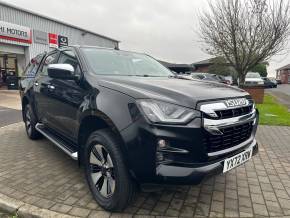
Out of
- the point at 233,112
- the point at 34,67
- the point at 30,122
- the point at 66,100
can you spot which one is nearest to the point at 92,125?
the point at 66,100

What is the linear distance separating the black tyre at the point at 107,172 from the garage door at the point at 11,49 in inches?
677

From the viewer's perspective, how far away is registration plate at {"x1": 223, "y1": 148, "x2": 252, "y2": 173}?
8.59ft

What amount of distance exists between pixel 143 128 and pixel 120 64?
1.73 metres

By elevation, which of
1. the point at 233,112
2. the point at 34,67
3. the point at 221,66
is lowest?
the point at 233,112

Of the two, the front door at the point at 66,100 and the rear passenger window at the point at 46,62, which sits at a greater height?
the rear passenger window at the point at 46,62

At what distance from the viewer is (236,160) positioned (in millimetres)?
2764

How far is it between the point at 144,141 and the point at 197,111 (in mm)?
539

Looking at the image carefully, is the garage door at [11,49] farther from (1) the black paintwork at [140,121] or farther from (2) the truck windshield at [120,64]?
(1) the black paintwork at [140,121]

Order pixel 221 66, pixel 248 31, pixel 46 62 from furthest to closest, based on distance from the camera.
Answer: pixel 221 66, pixel 248 31, pixel 46 62

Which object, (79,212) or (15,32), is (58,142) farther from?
(15,32)

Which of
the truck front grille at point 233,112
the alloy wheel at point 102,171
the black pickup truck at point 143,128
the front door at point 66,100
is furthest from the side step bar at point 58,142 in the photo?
the truck front grille at point 233,112

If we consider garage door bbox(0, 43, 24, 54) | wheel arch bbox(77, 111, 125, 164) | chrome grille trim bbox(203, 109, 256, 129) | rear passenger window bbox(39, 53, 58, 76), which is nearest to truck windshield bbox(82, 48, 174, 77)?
wheel arch bbox(77, 111, 125, 164)

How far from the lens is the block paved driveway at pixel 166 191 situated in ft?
9.58

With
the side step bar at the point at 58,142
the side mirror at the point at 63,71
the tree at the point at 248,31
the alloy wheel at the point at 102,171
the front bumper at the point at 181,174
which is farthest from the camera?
the tree at the point at 248,31
